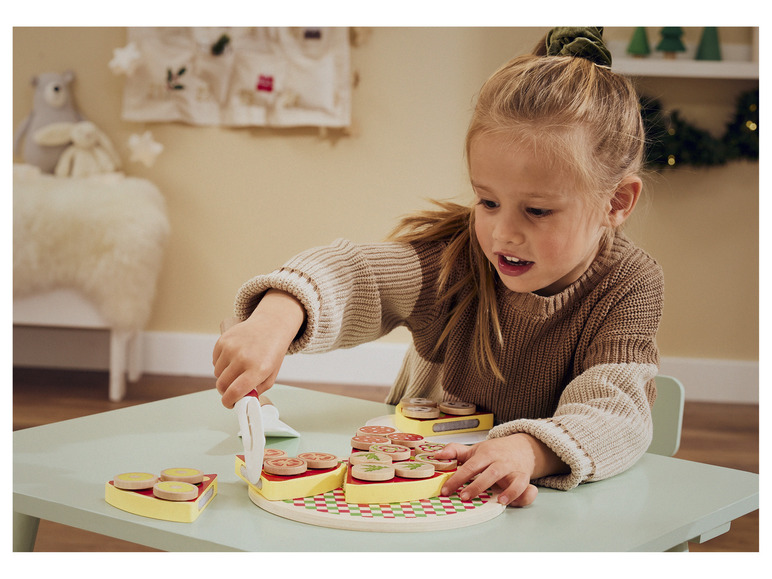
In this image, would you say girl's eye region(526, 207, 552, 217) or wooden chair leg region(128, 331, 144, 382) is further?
wooden chair leg region(128, 331, 144, 382)

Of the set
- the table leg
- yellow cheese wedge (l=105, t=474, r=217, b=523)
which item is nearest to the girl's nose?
yellow cheese wedge (l=105, t=474, r=217, b=523)

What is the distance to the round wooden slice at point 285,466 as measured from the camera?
556mm

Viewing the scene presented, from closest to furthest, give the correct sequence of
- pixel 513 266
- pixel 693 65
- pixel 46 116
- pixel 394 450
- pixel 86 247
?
pixel 394 450, pixel 513 266, pixel 86 247, pixel 693 65, pixel 46 116

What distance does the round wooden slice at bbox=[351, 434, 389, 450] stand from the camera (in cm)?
65

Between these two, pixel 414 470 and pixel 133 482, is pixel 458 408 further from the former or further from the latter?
pixel 133 482

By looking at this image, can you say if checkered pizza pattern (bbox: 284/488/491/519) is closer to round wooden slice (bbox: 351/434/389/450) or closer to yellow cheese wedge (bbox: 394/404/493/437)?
round wooden slice (bbox: 351/434/389/450)

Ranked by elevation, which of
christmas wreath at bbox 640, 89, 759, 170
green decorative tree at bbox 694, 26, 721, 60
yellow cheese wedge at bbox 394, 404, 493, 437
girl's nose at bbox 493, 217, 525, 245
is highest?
green decorative tree at bbox 694, 26, 721, 60

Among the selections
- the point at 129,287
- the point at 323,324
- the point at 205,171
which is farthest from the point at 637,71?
the point at 323,324

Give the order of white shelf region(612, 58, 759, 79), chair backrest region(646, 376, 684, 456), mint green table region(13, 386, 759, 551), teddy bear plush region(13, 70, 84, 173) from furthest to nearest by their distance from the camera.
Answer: teddy bear plush region(13, 70, 84, 173), white shelf region(612, 58, 759, 79), chair backrest region(646, 376, 684, 456), mint green table region(13, 386, 759, 551)

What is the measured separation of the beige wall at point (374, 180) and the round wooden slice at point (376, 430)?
1.88m

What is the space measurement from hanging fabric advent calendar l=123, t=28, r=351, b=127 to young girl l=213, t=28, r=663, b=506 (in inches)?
68.2

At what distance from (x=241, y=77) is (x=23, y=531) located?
2.13 meters

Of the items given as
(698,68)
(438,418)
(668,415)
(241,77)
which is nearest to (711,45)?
(698,68)

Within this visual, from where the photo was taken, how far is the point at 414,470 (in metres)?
0.57
